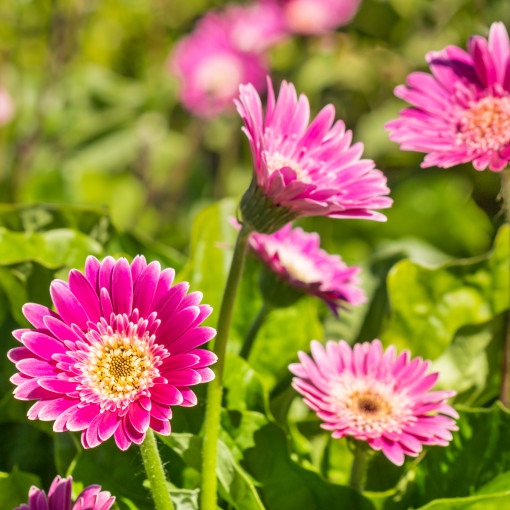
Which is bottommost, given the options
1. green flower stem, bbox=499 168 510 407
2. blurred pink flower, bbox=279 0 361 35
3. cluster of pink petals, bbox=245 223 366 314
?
green flower stem, bbox=499 168 510 407

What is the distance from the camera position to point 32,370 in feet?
1.67

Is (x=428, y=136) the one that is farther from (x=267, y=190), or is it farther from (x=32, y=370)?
(x=32, y=370)

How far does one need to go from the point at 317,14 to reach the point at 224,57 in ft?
0.88

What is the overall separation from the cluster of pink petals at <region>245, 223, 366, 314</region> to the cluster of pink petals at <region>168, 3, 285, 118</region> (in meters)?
1.00

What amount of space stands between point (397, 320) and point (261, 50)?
116 centimetres

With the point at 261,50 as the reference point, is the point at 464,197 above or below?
below

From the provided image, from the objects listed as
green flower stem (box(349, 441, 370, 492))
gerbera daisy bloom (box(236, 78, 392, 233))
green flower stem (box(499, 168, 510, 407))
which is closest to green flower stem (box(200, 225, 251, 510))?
gerbera daisy bloom (box(236, 78, 392, 233))

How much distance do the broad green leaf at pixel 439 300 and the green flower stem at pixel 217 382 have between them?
0.33m

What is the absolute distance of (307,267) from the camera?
0.88 meters

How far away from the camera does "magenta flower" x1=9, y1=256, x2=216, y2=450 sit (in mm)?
501

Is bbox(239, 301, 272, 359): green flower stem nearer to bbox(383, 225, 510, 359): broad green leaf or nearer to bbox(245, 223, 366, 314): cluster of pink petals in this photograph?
bbox(245, 223, 366, 314): cluster of pink petals

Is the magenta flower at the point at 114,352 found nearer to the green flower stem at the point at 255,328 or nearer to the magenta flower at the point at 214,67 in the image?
the green flower stem at the point at 255,328

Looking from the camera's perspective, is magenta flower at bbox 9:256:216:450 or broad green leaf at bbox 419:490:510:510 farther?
broad green leaf at bbox 419:490:510:510

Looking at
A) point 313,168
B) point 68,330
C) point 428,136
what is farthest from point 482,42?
point 68,330
